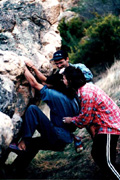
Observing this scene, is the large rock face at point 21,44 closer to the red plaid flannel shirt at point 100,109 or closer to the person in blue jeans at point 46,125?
the person in blue jeans at point 46,125

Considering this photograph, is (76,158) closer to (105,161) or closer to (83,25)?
(105,161)

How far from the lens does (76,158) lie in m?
3.99

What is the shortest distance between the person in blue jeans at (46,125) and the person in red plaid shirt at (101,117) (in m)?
0.34

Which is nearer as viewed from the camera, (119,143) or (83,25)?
(119,143)

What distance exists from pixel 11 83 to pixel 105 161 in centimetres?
131

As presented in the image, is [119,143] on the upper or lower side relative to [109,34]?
lower

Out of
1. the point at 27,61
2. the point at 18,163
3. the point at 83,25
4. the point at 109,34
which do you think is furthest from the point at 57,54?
the point at 83,25

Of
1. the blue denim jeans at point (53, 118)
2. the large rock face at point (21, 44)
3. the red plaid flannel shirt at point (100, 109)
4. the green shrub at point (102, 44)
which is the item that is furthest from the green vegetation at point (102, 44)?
the red plaid flannel shirt at point (100, 109)

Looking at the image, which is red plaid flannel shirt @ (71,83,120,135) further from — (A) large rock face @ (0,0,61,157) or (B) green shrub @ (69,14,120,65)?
(B) green shrub @ (69,14,120,65)

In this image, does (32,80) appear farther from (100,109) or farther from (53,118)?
(100,109)

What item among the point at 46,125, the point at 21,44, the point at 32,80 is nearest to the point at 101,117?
the point at 46,125

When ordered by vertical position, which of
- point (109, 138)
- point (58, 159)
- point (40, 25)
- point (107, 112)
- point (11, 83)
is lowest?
point (58, 159)

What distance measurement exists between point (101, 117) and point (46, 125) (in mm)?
672

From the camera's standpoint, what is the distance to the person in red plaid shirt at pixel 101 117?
2.71m
